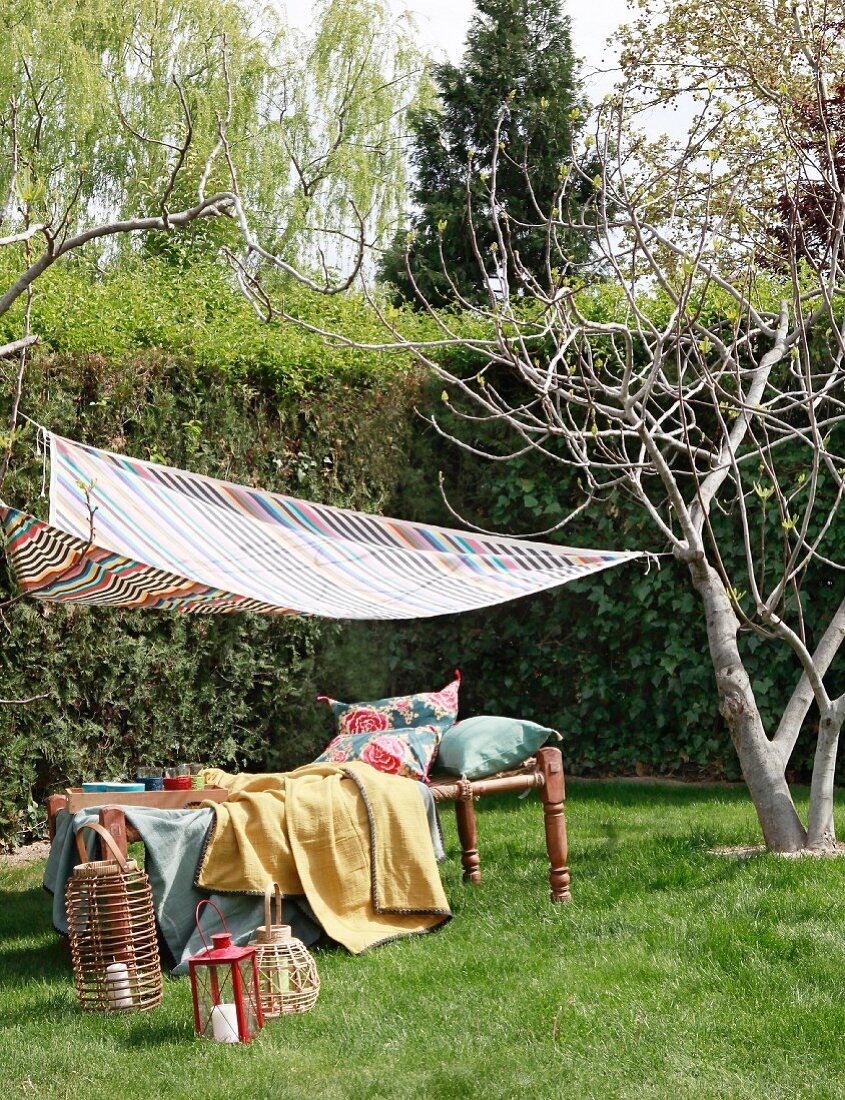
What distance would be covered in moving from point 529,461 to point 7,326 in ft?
7.84

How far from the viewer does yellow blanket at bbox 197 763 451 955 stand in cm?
311

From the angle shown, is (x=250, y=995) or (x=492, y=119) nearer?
(x=250, y=995)

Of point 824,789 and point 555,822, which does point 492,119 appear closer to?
point 824,789

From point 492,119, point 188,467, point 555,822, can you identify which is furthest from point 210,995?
point 492,119

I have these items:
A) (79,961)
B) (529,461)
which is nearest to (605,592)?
(529,461)

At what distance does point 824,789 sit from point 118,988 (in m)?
2.09

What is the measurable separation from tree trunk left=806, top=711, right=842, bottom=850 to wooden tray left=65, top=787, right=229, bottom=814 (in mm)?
1711

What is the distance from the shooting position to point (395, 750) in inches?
147

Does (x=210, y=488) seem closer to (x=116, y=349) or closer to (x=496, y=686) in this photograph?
(x=116, y=349)

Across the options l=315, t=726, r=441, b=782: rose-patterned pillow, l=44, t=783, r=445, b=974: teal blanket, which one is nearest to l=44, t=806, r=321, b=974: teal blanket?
l=44, t=783, r=445, b=974: teal blanket

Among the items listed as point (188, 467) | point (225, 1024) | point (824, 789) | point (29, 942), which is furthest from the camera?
point (188, 467)

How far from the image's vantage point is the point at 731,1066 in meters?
2.20

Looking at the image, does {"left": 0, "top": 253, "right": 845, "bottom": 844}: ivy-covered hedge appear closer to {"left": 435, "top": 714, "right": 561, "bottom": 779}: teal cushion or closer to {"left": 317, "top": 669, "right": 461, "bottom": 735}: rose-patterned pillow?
{"left": 317, "top": 669, "right": 461, "bottom": 735}: rose-patterned pillow

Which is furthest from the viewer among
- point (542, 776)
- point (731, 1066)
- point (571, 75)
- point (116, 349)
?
point (571, 75)
